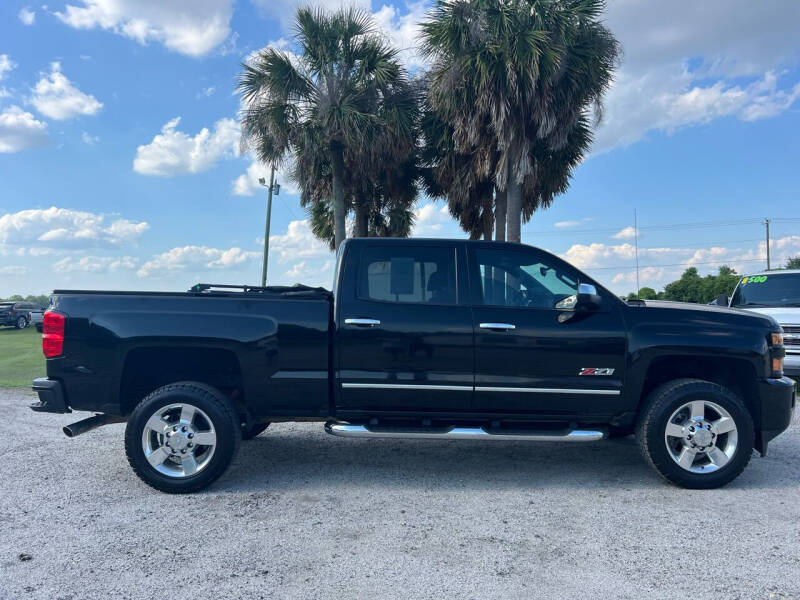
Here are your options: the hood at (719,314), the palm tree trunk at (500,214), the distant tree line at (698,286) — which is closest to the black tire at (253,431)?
the hood at (719,314)

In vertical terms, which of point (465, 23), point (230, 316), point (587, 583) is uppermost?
point (465, 23)

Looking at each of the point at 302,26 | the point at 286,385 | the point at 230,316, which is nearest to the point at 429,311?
the point at 286,385

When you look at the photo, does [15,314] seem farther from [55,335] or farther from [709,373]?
[709,373]

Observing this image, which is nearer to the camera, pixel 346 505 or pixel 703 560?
pixel 703 560

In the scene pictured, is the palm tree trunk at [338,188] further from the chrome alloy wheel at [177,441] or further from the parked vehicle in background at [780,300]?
the chrome alloy wheel at [177,441]

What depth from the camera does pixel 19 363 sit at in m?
12.8

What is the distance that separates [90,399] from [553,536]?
3.43m

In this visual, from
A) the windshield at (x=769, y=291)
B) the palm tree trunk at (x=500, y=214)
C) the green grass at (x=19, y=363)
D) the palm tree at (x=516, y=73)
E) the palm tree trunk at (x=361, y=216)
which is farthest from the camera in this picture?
the palm tree trunk at (x=361, y=216)

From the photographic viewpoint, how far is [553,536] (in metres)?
3.46

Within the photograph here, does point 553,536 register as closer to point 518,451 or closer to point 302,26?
point 518,451

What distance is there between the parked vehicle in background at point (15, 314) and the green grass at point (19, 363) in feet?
23.3

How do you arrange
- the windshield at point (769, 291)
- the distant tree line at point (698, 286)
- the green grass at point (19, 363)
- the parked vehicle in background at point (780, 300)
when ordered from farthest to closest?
1. the distant tree line at point (698, 286)
2. the green grass at point (19, 363)
3. the windshield at point (769, 291)
4. the parked vehicle in background at point (780, 300)

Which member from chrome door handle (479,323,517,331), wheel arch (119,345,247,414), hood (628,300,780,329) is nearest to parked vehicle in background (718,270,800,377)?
hood (628,300,780,329)

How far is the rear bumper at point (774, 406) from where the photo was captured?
4320 millimetres
